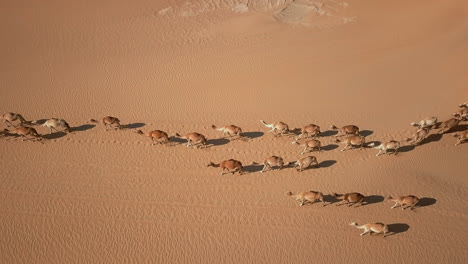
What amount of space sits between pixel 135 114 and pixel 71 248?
6843mm

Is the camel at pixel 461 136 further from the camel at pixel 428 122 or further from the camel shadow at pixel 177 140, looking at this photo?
the camel shadow at pixel 177 140

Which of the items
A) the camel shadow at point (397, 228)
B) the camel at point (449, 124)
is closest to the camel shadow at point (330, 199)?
the camel shadow at point (397, 228)

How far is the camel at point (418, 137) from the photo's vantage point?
55.4ft

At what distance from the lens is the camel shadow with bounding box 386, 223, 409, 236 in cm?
1391

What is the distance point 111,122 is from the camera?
17422 mm

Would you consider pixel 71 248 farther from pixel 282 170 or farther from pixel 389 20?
pixel 389 20

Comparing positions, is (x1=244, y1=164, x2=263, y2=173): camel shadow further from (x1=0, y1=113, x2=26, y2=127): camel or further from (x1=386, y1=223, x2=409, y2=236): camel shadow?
(x1=0, y1=113, x2=26, y2=127): camel

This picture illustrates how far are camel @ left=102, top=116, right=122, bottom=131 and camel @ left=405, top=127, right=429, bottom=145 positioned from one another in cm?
1162

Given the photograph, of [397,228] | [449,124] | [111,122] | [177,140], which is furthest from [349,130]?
[111,122]

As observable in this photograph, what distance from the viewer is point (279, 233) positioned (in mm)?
13914

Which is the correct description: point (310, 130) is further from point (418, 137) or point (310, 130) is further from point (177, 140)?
point (177, 140)

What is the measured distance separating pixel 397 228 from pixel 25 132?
45.4 ft

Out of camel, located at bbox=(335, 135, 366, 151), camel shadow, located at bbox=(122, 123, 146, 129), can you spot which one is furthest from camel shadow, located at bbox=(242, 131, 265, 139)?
camel shadow, located at bbox=(122, 123, 146, 129)

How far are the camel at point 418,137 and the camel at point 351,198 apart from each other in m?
4.13
